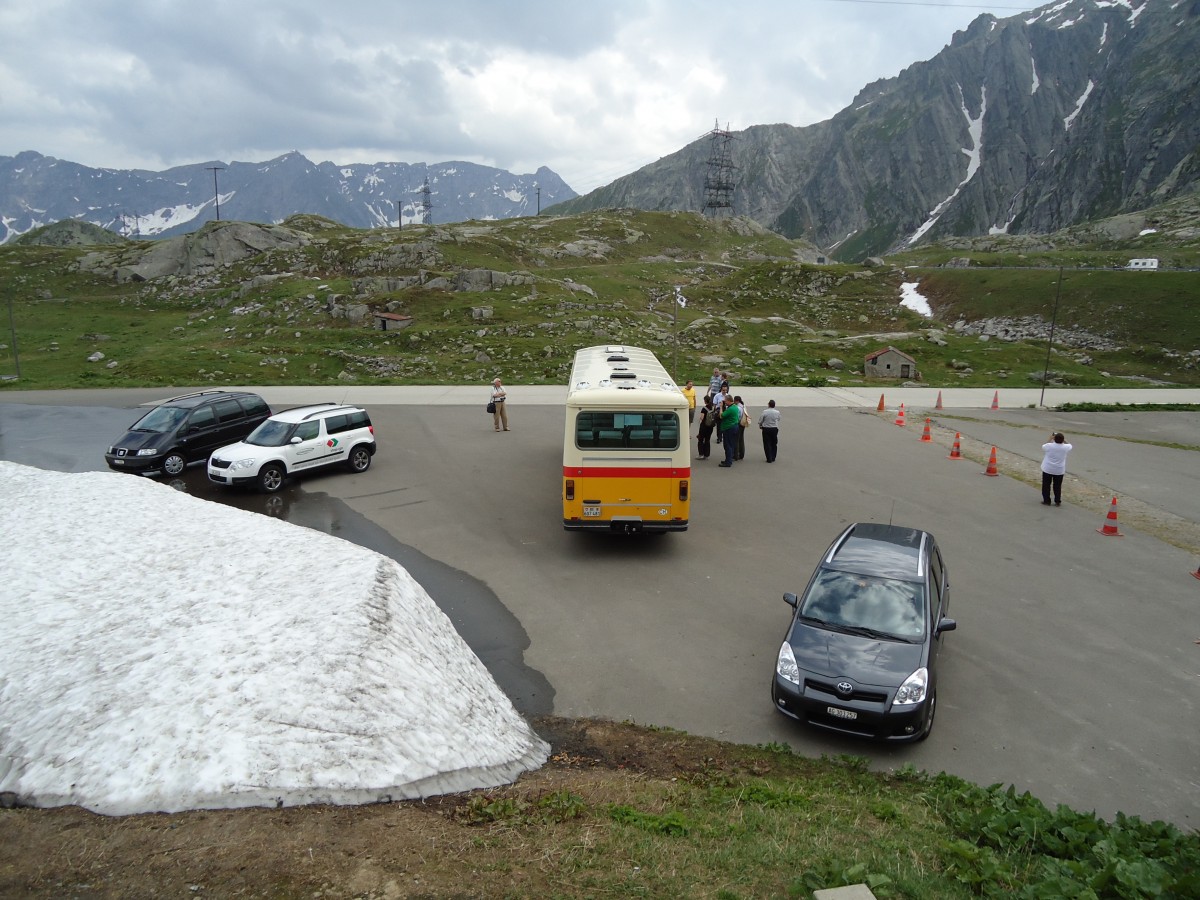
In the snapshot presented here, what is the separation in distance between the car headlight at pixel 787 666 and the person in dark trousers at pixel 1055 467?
1126 centimetres

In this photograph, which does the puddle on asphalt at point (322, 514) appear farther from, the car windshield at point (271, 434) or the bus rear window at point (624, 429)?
the bus rear window at point (624, 429)

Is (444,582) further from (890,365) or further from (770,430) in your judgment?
(890,365)

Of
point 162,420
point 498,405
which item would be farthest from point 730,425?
point 162,420

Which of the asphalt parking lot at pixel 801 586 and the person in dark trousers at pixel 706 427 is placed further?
the person in dark trousers at pixel 706 427

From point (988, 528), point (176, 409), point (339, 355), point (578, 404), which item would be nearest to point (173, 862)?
point (578, 404)

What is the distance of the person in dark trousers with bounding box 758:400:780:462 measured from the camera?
65.5 feet

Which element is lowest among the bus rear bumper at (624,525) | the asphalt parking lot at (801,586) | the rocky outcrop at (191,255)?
the asphalt parking lot at (801,586)

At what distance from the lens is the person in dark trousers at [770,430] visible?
19953 millimetres

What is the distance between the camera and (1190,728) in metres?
8.19

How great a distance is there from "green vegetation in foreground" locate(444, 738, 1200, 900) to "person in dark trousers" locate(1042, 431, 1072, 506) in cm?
1179

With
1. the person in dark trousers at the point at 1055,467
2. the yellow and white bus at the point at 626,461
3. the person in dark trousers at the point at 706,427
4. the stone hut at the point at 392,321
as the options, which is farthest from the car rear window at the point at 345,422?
the stone hut at the point at 392,321

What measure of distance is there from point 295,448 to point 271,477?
92 centimetres

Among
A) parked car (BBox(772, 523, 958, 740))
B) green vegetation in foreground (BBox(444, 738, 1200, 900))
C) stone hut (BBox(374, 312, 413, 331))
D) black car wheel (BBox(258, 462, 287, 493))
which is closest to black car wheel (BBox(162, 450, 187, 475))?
black car wheel (BBox(258, 462, 287, 493))

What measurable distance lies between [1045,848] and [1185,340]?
61.1 metres
